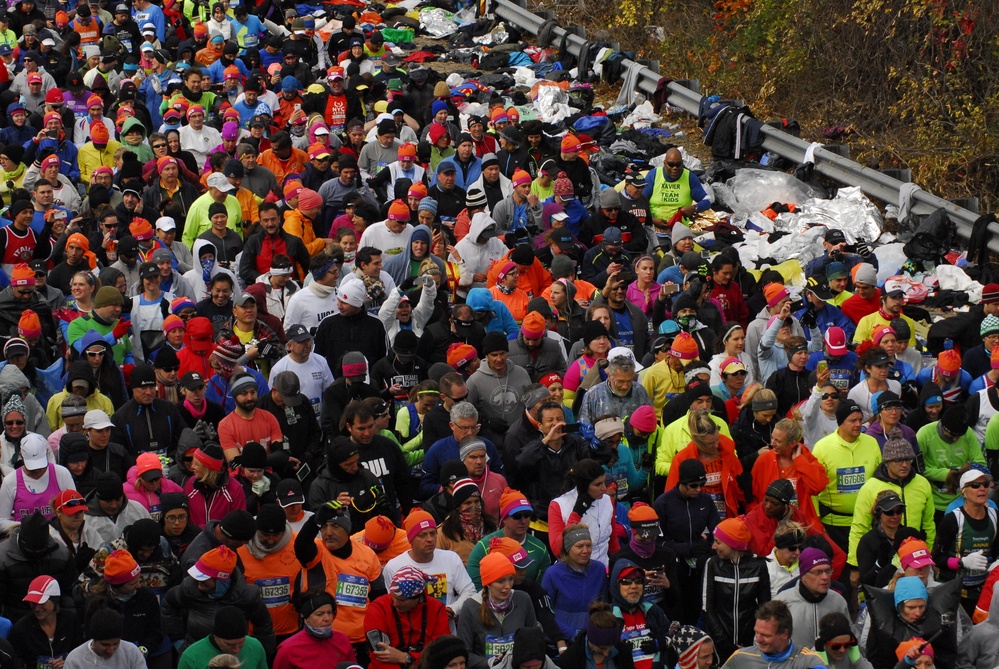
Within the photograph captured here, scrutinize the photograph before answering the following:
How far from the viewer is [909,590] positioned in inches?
397

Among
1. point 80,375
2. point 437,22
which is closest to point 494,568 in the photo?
point 80,375

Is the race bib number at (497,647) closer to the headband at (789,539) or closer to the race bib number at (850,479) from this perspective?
the headband at (789,539)

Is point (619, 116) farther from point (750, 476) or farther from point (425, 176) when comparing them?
point (750, 476)

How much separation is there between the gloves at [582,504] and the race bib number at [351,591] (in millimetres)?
1677

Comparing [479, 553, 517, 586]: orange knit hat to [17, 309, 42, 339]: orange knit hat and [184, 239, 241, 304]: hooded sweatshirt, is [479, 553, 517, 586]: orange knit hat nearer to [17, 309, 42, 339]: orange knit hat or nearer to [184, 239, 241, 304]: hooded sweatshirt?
[184, 239, 241, 304]: hooded sweatshirt

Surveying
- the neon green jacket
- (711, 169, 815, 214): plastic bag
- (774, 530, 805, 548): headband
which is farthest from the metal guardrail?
(774, 530, 805, 548): headband

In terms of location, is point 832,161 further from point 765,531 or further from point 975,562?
point 765,531

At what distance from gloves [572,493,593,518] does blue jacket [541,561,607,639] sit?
0.62 meters

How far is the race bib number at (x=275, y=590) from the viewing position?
32.2 feet

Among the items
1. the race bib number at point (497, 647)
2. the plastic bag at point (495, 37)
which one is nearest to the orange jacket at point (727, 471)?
the race bib number at point (497, 647)

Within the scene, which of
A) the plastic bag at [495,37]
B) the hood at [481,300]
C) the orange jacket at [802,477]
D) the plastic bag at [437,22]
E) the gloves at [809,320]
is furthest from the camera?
the plastic bag at [437,22]

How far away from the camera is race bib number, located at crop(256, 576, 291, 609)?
32.2 ft

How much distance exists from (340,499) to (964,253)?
8983mm

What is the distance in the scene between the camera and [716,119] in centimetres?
2027
